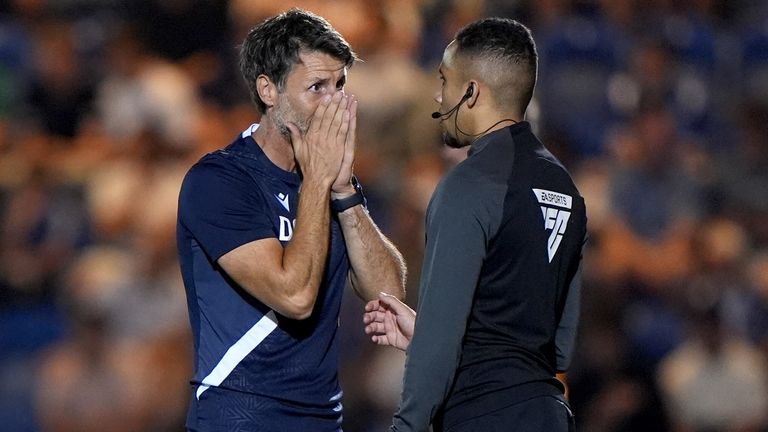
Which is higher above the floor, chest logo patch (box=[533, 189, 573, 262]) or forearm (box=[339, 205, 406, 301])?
chest logo patch (box=[533, 189, 573, 262])

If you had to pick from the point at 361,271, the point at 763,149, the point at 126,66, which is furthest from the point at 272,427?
the point at 763,149

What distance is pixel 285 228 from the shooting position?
265 cm

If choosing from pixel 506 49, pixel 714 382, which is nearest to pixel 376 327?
pixel 506 49

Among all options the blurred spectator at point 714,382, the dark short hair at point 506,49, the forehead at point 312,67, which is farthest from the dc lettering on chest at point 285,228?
the blurred spectator at point 714,382

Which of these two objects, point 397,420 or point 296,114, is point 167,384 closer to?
point 296,114

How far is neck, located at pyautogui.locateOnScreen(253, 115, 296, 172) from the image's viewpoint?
2.72 m

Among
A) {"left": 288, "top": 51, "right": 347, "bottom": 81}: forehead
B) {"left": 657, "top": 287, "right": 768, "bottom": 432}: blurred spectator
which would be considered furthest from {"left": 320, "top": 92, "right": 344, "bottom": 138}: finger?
{"left": 657, "top": 287, "right": 768, "bottom": 432}: blurred spectator

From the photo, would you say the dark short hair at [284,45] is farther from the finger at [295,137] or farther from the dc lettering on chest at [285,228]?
the dc lettering on chest at [285,228]

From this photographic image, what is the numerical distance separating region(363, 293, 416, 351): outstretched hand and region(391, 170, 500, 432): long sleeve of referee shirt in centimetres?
33

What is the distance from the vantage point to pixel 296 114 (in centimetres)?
273

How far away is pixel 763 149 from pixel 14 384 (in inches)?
175

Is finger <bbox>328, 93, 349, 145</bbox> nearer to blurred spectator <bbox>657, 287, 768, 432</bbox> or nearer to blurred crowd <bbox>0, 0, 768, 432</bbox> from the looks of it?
blurred crowd <bbox>0, 0, 768, 432</bbox>

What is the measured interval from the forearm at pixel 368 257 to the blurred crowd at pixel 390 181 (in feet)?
7.05

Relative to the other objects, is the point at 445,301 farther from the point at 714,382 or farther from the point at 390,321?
the point at 714,382
